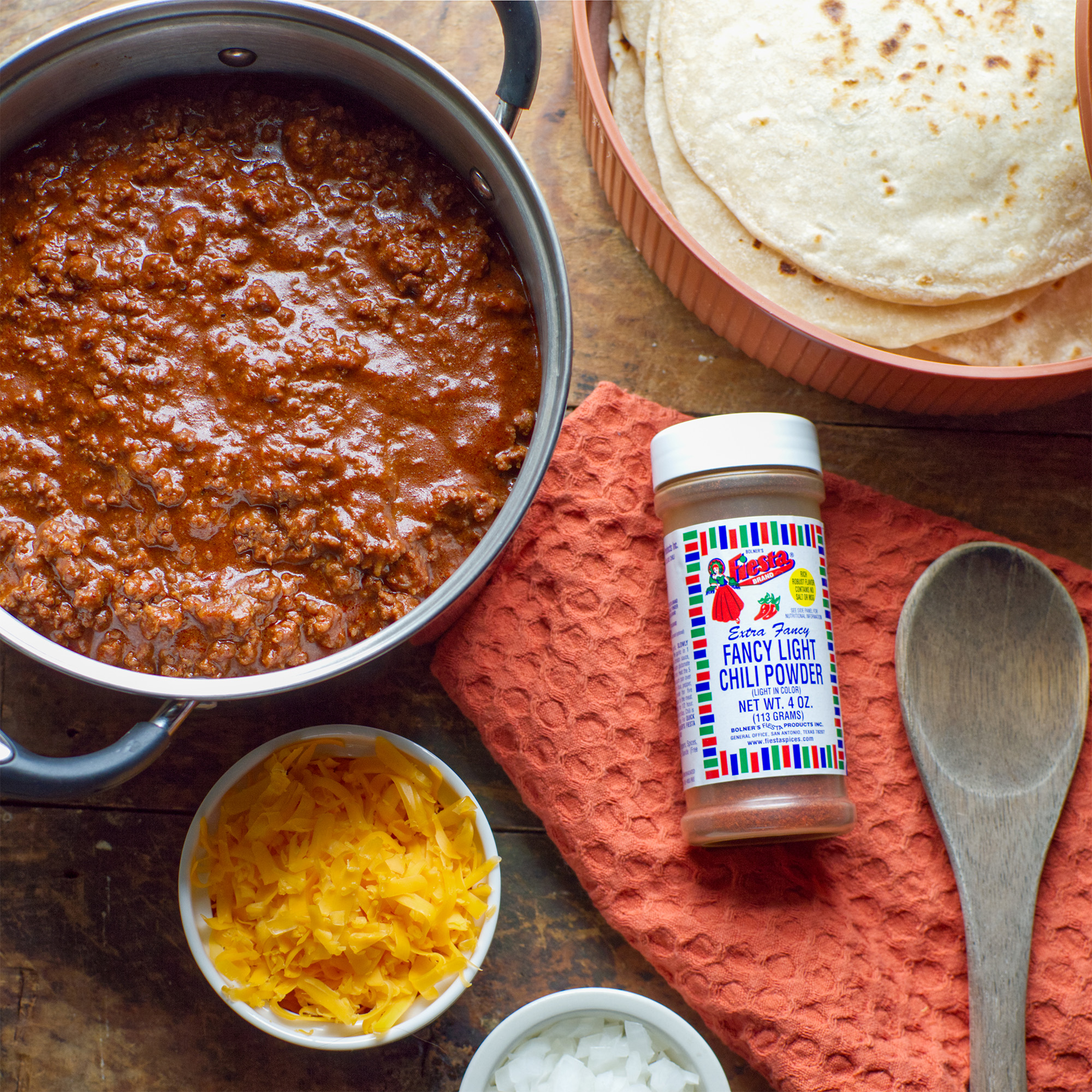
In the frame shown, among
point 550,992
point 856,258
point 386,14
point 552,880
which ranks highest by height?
point 386,14

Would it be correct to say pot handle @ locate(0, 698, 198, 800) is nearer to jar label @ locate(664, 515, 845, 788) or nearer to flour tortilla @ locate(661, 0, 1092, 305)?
jar label @ locate(664, 515, 845, 788)

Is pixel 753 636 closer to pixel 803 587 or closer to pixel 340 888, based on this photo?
pixel 803 587

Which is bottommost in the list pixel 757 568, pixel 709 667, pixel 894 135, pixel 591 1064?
pixel 591 1064

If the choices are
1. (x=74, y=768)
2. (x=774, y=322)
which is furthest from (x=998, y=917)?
(x=74, y=768)

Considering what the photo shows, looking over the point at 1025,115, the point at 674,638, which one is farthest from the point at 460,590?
the point at 1025,115

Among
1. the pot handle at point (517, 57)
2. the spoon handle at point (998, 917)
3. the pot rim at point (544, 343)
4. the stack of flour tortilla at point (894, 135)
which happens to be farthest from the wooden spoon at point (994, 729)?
the pot handle at point (517, 57)

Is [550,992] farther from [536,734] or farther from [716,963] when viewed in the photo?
[536,734]

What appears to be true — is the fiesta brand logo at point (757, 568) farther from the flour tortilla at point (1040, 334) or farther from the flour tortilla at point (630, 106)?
the flour tortilla at point (630, 106)

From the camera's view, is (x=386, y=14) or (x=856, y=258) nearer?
(x=856, y=258)
